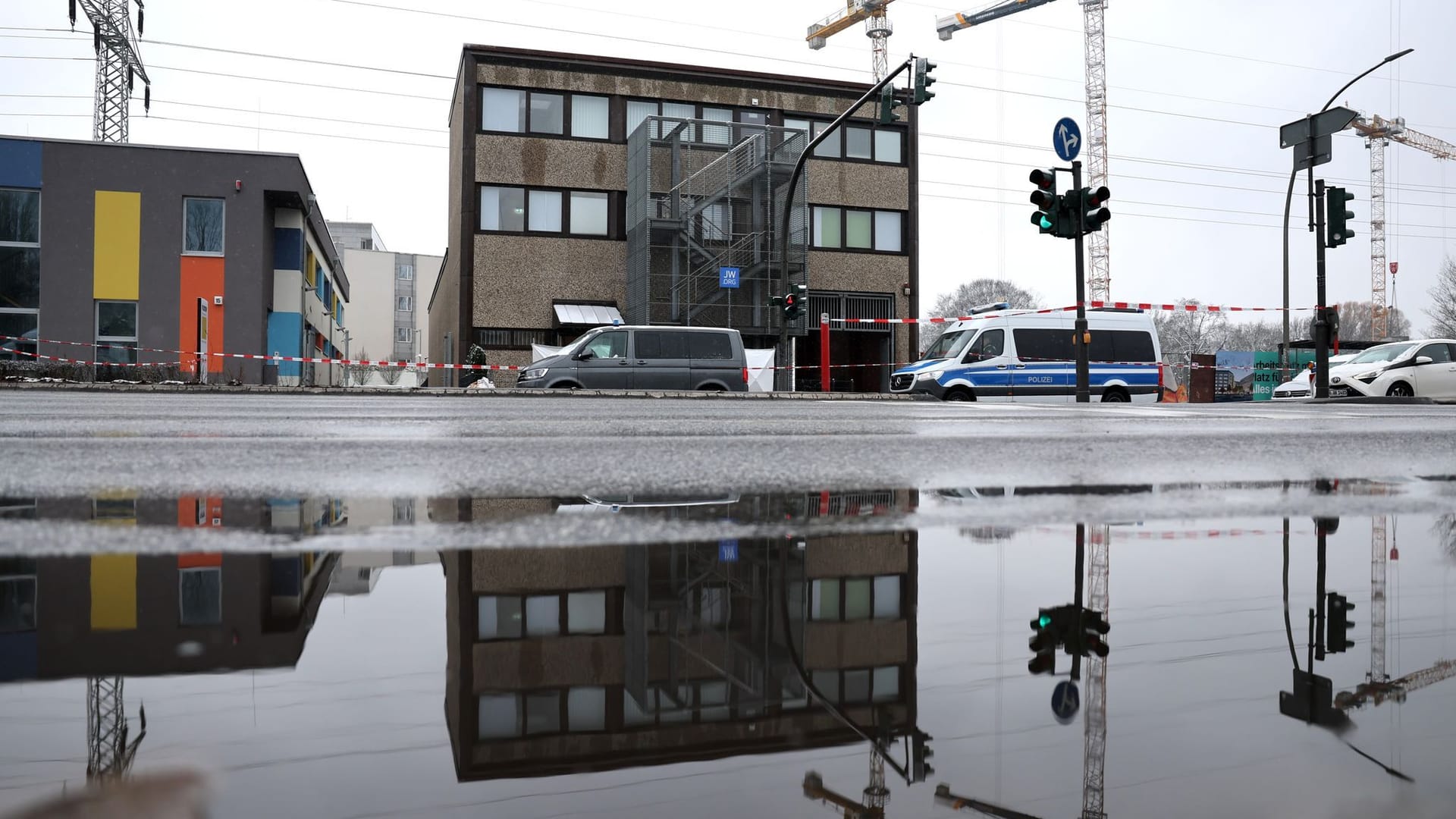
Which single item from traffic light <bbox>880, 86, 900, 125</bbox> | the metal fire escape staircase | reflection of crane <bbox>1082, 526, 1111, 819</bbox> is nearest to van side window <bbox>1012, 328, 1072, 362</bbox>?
traffic light <bbox>880, 86, 900, 125</bbox>

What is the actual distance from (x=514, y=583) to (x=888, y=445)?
11.2 ft

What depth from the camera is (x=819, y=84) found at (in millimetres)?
A: 35438

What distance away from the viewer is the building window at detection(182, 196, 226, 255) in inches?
1114

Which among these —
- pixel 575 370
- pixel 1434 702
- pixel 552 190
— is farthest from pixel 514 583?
pixel 552 190

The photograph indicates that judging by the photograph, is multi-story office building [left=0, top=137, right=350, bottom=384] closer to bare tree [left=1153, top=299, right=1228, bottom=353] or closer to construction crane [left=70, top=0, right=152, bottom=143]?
construction crane [left=70, top=0, right=152, bottom=143]

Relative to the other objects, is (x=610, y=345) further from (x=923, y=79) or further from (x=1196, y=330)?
(x=1196, y=330)

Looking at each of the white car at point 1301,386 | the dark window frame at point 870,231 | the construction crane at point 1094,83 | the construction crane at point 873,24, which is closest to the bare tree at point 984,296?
the construction crane at point 1094,83

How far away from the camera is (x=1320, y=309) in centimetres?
2041

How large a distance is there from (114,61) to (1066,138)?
1580 inches

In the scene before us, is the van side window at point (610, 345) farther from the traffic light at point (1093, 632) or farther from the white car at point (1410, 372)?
the traffic light at point (1093, 632)

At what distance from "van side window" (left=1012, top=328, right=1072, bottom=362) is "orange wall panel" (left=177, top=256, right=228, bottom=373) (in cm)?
2060

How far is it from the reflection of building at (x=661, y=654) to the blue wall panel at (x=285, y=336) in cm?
3197

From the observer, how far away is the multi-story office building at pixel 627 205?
102 ft

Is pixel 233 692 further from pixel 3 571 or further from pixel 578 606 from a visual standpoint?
pixel 3 571
